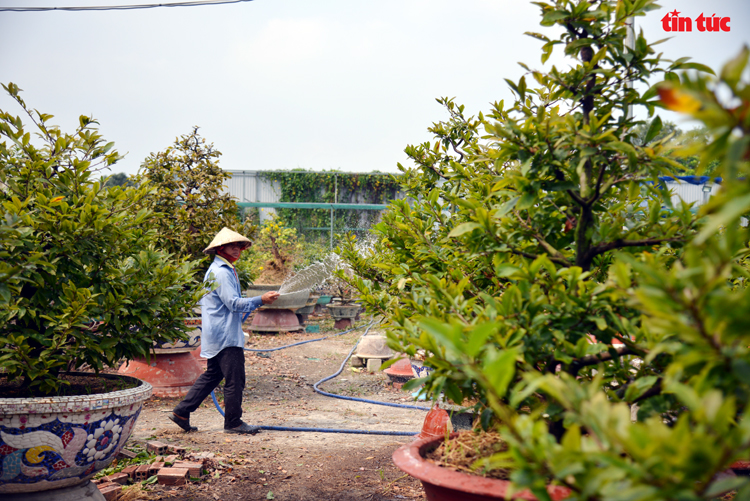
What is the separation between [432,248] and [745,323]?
174 centimetres

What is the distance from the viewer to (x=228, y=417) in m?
4.32

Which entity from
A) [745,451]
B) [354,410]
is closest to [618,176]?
[745,451]

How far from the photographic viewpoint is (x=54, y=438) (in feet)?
7.41

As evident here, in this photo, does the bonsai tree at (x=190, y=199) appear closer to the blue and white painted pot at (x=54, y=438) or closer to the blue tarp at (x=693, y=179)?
the blue and white painted pot at (x=54, y=438)

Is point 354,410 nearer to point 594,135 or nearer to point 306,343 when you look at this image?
point 306,343

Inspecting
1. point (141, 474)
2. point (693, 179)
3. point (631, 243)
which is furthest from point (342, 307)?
point (631, 243)

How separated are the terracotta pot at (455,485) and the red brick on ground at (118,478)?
83.8 inches

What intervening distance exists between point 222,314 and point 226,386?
0.61m

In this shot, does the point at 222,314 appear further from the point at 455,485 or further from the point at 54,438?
the point at 455,485

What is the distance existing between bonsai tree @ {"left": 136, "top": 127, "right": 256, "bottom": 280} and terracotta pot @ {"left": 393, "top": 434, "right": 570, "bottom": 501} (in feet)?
15.3

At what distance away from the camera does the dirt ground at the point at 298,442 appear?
121 inches

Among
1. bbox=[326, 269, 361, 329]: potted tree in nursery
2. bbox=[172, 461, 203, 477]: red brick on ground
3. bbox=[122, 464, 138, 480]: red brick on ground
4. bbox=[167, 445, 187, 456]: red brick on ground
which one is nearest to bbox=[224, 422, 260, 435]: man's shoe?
bbox=[167, 445, 187, 456]: red brick on ground

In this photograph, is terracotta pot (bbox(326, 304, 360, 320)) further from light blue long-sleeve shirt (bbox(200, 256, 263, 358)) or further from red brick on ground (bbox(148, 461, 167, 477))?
red brick on ground (bbox(148, 461, 167, 477))

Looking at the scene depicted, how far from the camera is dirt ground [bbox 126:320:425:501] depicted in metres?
3.08
